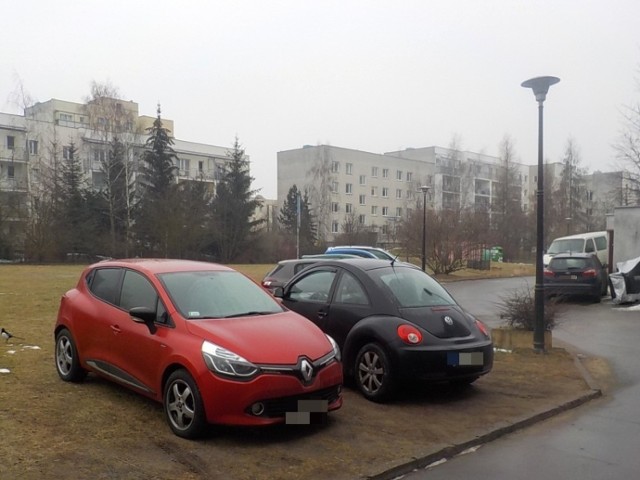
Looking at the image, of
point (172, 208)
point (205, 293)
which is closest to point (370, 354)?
point (205, 293)

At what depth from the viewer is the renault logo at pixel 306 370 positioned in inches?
206

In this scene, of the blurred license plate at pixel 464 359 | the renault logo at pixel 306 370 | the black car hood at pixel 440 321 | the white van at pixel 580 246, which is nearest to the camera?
the renault logo at pixel 306 370

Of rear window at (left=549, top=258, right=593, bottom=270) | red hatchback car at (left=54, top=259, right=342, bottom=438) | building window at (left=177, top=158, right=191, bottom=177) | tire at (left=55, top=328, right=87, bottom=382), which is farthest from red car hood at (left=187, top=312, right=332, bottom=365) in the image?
building window at (left=177, top=158, right=191, bottom=177)

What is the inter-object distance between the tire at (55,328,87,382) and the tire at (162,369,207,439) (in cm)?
194

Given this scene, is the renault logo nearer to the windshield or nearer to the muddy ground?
the muddy ground

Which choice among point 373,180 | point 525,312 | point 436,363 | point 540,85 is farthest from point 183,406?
point 373,180

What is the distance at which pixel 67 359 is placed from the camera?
275 inches

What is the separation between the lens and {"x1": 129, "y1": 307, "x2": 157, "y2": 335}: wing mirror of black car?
222 inches

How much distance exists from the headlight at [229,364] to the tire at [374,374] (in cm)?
194

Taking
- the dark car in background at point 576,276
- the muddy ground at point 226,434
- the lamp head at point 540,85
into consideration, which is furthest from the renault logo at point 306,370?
the dark car in background at point 576,276

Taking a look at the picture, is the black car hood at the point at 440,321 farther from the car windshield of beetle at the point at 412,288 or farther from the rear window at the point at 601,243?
the rear window at the point at 601,243

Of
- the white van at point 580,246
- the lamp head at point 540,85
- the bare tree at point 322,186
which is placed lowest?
the white van at point 580,246

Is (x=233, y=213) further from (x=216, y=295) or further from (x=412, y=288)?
(x=216, y=295)

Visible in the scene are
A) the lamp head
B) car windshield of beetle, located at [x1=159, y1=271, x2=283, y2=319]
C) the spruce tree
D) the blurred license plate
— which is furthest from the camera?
the spruce tree
